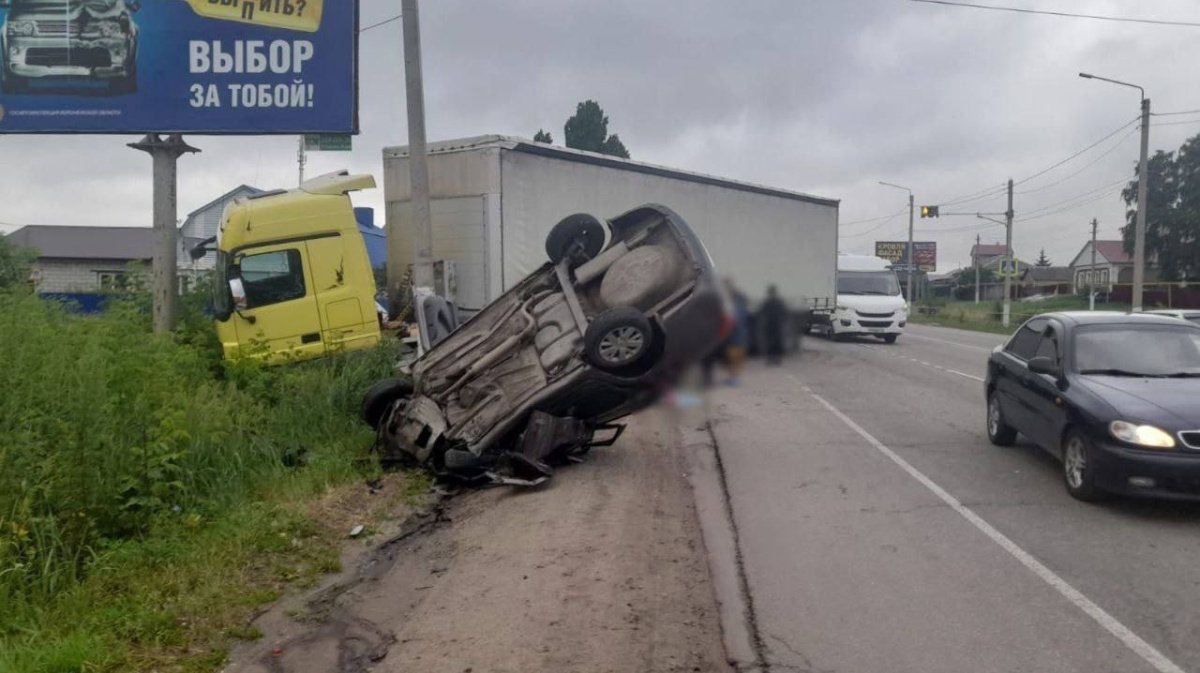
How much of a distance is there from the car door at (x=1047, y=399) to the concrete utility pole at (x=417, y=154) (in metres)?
7.25

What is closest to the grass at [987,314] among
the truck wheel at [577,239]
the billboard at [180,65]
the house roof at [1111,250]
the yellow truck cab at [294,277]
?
the billboard at [180,65]

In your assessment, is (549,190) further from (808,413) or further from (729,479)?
(729,479)

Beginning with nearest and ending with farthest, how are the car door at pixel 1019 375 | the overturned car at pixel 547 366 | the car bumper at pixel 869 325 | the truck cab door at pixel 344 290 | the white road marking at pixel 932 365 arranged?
the overturned car at pixel 547 366 → the car door at pixel 1019 375 → the car bumper at pixel 869 325 → the truck cab door at pixel 344 290 → the white road marking at pixel 932 365

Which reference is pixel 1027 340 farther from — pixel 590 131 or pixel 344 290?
pixel 344 290

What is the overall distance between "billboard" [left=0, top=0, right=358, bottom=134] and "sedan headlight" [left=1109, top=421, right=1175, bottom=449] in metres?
11.5

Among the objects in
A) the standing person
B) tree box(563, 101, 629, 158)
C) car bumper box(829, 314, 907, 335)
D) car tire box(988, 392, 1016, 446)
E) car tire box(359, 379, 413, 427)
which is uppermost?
tree box(563, 101, 629, 158)

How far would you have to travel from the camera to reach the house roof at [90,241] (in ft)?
149

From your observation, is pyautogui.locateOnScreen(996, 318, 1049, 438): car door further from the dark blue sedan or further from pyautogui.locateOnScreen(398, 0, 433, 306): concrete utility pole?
pyautogui.locateOnScreen(398, 0, 433, 306): concrete utility pole

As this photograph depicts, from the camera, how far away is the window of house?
500 inches

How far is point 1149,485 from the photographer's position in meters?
7.49

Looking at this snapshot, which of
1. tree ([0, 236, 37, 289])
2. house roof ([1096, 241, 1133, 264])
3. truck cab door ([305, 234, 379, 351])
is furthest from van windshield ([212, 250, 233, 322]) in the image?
house roof ([1096, 241, 1133, 264])

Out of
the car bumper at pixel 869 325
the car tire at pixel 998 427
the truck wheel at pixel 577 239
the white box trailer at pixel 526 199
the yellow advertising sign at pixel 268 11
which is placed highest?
the yellow advertising sign at pixel 268 11

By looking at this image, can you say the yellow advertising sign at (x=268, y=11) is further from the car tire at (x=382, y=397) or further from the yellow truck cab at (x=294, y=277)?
the car tire at (x=382, y=397)

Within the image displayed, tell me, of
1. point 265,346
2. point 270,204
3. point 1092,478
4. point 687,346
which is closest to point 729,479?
point 1092,478
